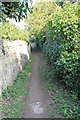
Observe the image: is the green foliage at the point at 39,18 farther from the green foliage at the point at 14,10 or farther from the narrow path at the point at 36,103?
→ the green foliage at the point at 14,10

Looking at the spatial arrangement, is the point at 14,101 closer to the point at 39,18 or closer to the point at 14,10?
the point at 14,10

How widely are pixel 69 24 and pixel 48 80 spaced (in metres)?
3.82

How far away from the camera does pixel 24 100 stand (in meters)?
9.55

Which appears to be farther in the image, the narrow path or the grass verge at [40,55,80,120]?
the narrow path

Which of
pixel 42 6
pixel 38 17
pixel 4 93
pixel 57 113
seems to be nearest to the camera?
pixel 57 113

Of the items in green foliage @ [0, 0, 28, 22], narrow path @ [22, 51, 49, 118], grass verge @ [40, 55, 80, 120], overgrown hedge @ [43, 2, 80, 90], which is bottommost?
narrow path @ [22, 51, 49, 118]

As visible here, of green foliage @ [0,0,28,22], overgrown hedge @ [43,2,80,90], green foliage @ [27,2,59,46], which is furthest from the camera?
green foliage @ [27,2,59,46]

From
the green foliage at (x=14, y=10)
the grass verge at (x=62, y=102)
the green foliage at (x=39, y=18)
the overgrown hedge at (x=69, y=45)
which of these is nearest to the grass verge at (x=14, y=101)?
the grass verge at (x=62, y=102)

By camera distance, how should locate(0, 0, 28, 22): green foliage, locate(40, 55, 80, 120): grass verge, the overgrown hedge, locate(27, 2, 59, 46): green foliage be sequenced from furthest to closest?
1. locate(27, 2, 59, 46): green foliage
2. the overgrown hedge
3. locate(40, 55, 80, 120): grass verge
4. locate(0, 0, 28, 22): green foliage

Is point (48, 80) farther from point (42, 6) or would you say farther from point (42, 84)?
point (42, 6)

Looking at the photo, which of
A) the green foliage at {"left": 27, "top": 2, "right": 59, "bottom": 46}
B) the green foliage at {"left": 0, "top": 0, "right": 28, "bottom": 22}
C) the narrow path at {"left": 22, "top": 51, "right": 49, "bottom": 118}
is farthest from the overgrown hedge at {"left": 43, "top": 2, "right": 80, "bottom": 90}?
the green foliage at {"left": 27, "top": 2, "right": 59, "bottom": 46}

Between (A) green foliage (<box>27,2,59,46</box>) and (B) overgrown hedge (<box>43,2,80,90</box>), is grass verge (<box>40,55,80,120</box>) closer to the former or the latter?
(B) overgrown hedge (<box>43,2,80,90</box>)

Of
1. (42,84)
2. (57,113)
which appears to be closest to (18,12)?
(57,113)

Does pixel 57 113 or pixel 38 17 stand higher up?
pixel 38 17
